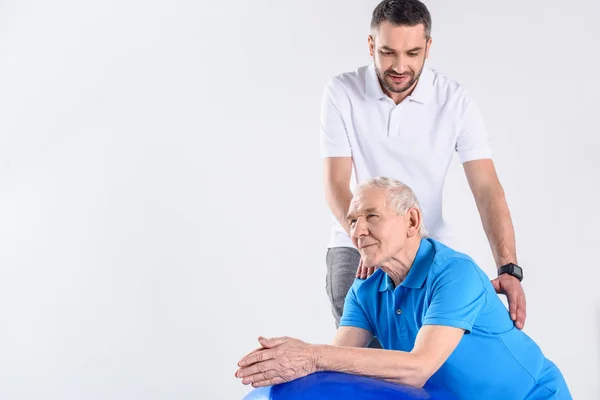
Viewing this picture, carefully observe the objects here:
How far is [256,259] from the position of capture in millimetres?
3955

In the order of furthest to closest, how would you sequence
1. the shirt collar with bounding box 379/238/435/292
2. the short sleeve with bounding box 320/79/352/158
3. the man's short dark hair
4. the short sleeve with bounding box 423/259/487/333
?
1. the short sleeve with bounding box 320/79/352/158
2. the man's short dark hair
3. the shirt collar with bounding box 379/238/435/292
4. the short sleeve with bounding box 423/259/487/333

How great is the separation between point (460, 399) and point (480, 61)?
1.99 metres

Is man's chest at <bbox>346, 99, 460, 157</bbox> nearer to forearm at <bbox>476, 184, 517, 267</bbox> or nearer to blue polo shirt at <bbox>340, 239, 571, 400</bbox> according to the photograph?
forearm at <bbox>476, 184, 517, 267</bbox>

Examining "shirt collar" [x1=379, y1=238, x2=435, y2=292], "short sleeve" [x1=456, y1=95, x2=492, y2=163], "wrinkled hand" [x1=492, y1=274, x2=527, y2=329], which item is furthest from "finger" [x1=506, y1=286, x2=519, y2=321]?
"short sleeve" [x1=456, y1=95, x2=492, y2=163]

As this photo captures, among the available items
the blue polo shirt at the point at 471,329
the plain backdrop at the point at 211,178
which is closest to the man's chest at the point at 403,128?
the blue polo shirt at the point at 471,329

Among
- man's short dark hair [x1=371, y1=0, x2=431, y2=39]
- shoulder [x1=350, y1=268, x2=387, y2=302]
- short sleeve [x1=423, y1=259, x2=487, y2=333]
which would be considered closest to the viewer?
short sleeve [x1=423, y1=259, x2=487, y2=333]

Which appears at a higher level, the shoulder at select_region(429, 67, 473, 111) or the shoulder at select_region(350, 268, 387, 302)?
the shoulder at select_region(429, 67, 473, 111)

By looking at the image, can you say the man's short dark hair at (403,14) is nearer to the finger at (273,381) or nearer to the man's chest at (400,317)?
the man's chest at (400,317)

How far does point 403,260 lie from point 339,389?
383 mm

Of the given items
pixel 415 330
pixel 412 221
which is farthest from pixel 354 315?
pixel 412 221

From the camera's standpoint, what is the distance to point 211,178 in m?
3.98

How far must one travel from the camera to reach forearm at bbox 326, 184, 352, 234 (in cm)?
242

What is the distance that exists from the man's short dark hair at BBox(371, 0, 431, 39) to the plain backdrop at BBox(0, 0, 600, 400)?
136cm

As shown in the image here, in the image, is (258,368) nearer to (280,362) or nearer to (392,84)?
(280,362)
